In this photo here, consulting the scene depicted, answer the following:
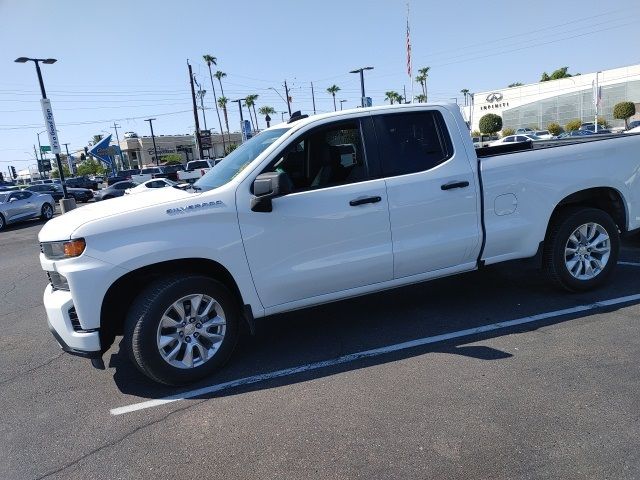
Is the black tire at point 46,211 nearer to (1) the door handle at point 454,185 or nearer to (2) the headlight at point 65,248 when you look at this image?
(2) the headlight at point 65,248

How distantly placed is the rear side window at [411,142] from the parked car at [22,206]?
18.6 meters

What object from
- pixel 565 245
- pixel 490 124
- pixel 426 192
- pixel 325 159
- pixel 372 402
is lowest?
pixel 372 402

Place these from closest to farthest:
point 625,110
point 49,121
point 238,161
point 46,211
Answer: point 238,161 → point 46,211 → point 49,121 → point 625,110

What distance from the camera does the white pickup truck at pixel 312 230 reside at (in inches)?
143

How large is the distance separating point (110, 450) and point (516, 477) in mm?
2434

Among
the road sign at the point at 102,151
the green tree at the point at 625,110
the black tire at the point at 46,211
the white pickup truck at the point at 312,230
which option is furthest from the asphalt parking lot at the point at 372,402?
the green tree at the point at 625,110

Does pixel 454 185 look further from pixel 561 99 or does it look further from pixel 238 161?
pixel 561 99

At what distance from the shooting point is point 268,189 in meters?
3.69

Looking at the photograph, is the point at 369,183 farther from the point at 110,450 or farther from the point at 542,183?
the point at 110,450

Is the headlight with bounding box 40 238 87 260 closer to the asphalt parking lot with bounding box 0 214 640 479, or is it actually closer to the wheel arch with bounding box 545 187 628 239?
the asphalt parking lot with bounding box 0 214 640 479

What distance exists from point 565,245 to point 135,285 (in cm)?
409

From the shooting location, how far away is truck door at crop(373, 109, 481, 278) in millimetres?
4266

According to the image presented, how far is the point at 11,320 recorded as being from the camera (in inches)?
245

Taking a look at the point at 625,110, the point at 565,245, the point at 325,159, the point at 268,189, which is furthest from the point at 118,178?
the point at 625,110
